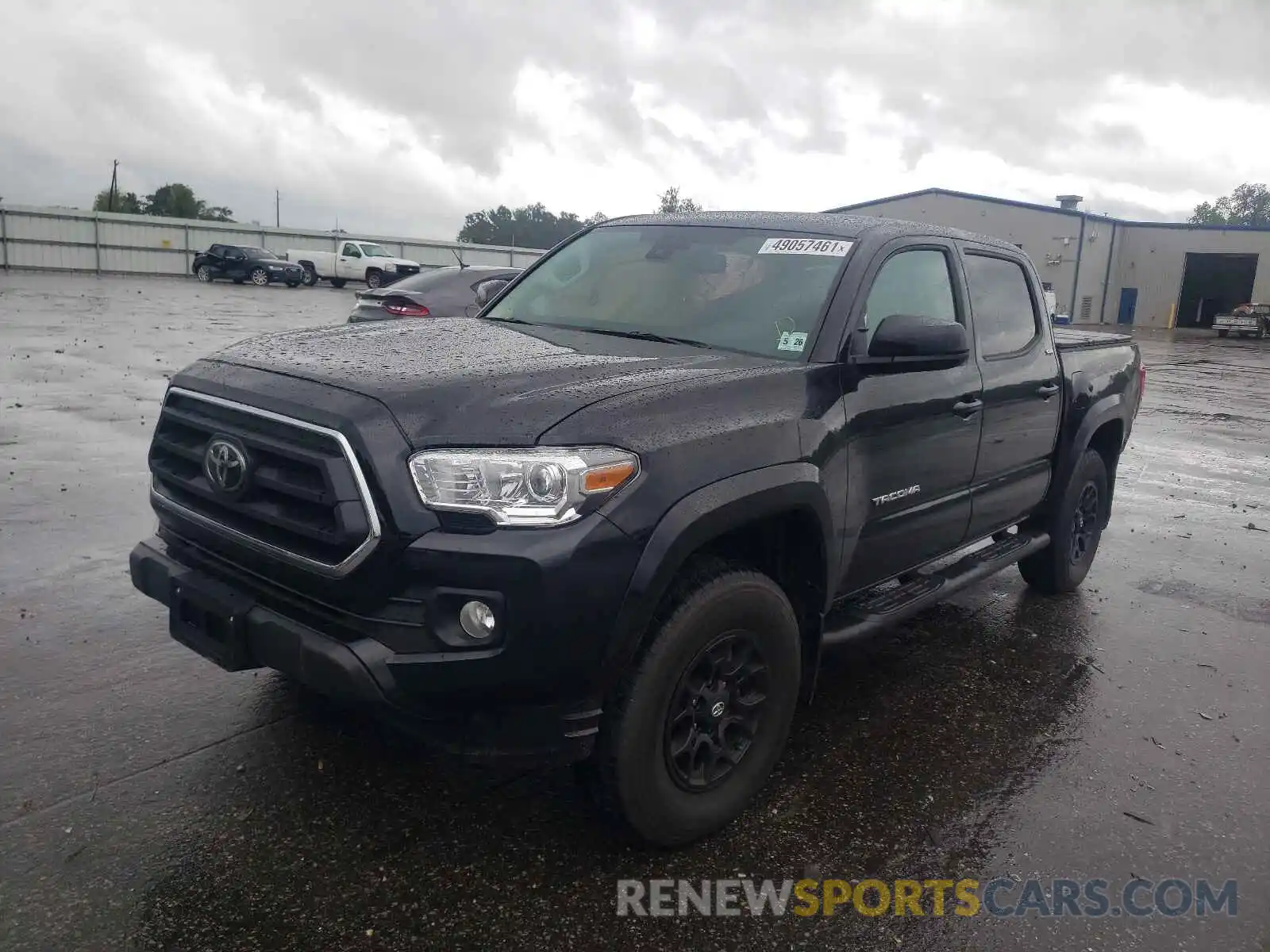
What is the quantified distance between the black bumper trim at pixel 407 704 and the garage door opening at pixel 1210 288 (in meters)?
53.0

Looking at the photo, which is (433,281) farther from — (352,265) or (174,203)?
(174,203)

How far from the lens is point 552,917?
2.72 m

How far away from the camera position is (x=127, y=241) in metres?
43.6

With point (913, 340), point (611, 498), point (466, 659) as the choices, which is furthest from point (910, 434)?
point (466, 659)

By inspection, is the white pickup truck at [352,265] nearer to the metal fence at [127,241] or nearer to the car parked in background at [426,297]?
the metal fence at [127,241]

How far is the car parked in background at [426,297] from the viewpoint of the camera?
11109 millimetres

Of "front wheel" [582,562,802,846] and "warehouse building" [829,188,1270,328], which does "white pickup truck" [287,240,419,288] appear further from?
"front wheel" [582,562,802,846]

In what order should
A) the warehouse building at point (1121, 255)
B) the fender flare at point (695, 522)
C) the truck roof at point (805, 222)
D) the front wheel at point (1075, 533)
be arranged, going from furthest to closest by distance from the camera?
the warehouse building at point (1121, 255) → the front wheel at point (1075, 533) → the truck roof at point (805, 222) → the fender flare at point (695, 522)

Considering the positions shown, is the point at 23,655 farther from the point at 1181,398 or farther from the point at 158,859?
the point at 1181,398

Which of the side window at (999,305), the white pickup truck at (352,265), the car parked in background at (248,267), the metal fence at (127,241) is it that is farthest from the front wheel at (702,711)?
the car parked in background at (248,267)

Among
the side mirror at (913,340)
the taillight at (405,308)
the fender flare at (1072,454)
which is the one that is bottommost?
the fender flare at (1072,454)

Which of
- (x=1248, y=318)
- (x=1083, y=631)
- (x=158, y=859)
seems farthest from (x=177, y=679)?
(x=1248, y=318)

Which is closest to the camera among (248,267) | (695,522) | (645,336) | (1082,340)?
(695,522)

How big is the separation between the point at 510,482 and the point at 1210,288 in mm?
54808
